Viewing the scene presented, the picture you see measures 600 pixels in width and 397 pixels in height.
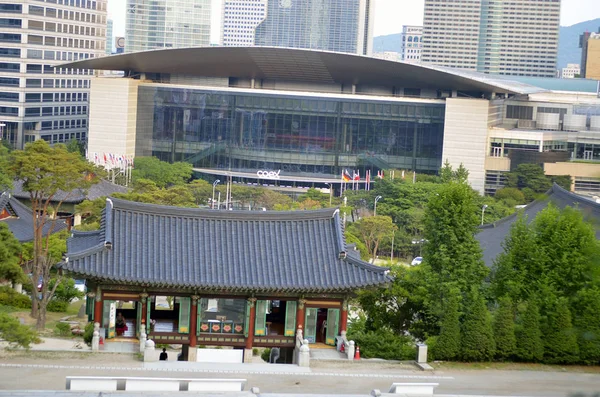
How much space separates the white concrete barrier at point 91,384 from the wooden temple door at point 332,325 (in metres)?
8.23

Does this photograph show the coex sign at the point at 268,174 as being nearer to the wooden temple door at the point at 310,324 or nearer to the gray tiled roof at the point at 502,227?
the gray tiled roof at the point at 502,227

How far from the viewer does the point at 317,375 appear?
24547 millimetres

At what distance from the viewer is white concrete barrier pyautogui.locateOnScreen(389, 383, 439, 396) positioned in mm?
20688

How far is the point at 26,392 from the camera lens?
1856cm

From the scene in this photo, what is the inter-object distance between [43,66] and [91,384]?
81.5m

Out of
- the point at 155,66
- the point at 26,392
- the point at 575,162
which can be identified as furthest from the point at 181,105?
the point at 26,392

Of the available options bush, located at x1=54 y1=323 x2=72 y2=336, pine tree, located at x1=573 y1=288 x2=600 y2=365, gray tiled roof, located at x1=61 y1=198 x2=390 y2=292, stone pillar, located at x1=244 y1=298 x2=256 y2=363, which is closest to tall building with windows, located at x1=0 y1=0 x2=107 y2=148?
bush, located at x1=54 y1=323 x2=72 y2=336

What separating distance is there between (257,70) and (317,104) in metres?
5.27

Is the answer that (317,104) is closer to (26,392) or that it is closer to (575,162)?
(575,162)

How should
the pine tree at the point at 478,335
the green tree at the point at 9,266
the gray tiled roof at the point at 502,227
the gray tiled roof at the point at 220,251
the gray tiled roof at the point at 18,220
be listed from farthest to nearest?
the gray tiled roof at the point at 18,220
the gray tiled roof at the point at 502,227
the green tree at the point at 9,266
the pine tree at the point at 478,335
the gray tiled roof at the point at 220,251

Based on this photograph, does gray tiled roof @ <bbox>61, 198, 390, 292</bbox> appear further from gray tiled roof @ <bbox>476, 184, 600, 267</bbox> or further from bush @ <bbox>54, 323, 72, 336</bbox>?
gray tiled roof @ <bbox>476, 184, 600, 267</bbox>

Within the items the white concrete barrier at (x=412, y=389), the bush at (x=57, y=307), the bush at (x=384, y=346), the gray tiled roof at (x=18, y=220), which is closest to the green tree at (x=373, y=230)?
the gray tiled roof at (x=18, y=220)

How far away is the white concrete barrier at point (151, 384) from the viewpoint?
790 inches

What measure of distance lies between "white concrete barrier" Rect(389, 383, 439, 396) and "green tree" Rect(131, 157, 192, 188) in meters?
52.4
